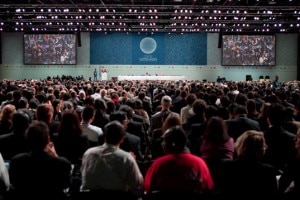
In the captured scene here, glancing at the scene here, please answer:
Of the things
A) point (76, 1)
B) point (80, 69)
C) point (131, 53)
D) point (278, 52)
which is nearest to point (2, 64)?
point (80, 69)

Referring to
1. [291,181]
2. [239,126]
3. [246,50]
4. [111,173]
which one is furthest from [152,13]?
[111,173]

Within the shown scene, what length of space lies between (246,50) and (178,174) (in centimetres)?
3845

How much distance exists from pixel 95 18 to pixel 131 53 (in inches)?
411

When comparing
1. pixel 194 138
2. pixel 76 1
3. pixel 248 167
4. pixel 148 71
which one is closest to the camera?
pixel 248 167

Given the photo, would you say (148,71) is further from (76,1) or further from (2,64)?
(76,1)

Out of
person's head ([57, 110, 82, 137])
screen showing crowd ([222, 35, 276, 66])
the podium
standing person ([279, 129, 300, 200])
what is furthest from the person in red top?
screen showing crowd ([222, 35, 276, 66])

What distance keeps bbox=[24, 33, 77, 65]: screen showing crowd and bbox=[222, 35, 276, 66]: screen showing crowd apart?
1402 cm

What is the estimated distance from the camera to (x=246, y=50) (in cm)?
4131

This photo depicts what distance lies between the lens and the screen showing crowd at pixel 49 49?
4125 cm

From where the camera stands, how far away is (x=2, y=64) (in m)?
44.2

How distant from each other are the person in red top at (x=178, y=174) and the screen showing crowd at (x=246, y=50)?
123 ft

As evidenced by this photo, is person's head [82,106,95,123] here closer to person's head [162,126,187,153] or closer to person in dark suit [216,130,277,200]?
person's head [162,126,187,153]

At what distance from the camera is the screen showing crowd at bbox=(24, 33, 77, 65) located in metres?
41.2

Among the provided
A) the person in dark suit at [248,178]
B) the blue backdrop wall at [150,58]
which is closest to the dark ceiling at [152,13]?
the blue backdrop wall at [150,58]
